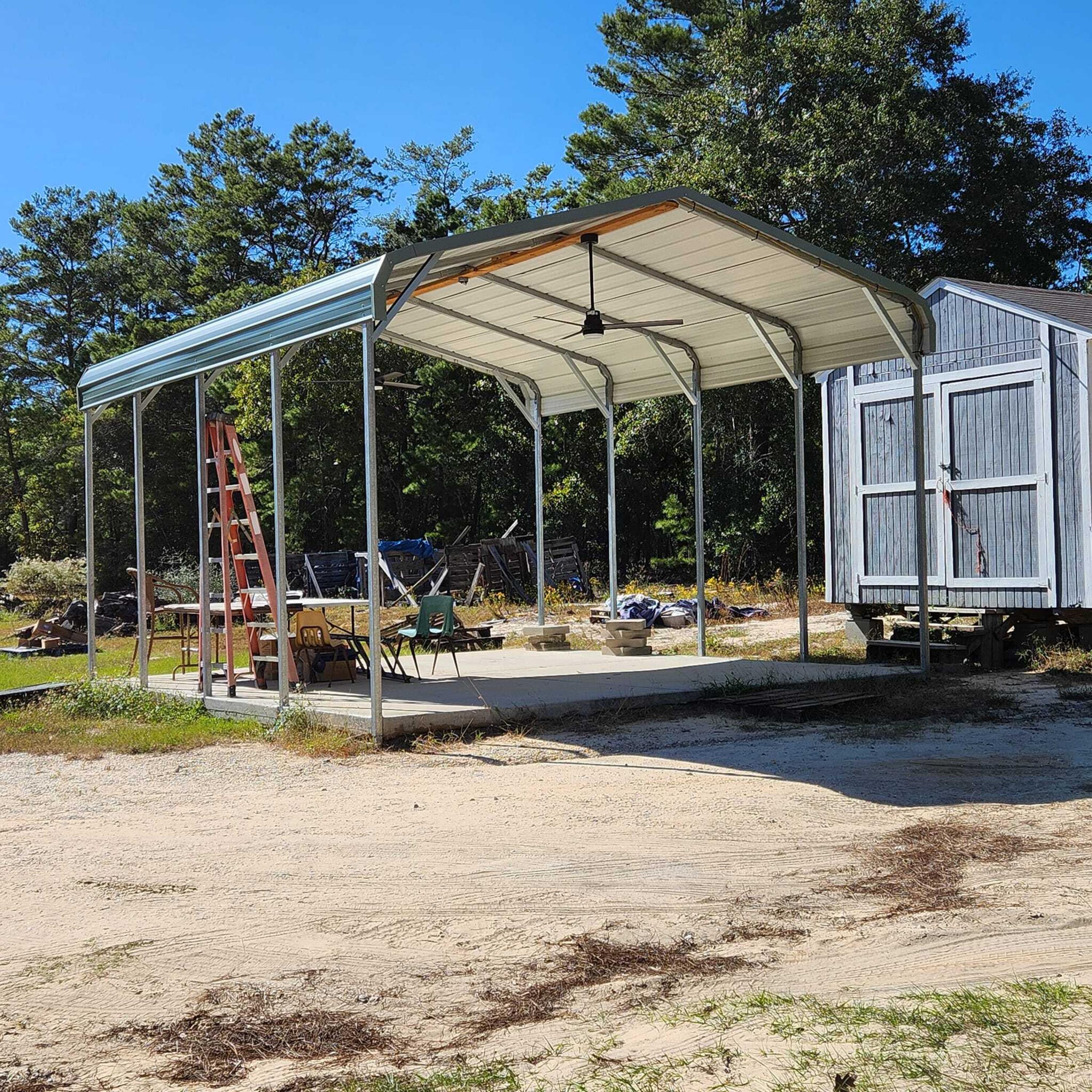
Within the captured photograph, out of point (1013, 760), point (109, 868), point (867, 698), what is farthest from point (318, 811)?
point (867, 698)

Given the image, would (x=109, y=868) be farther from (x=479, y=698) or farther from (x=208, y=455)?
(x=208, y=455)

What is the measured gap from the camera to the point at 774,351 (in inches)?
450

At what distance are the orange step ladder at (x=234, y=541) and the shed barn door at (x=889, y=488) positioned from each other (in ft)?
22.3

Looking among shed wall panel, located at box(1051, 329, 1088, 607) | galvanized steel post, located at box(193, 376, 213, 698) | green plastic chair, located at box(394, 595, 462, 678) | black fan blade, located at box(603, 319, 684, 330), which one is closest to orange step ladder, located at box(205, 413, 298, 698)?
galvanized steel post, located at box(193, 376, 213, 698)

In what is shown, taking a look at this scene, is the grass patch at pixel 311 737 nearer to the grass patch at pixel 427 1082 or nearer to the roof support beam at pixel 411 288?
the roof support beam at pixel 411 288

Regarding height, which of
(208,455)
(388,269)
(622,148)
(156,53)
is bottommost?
(208,455)

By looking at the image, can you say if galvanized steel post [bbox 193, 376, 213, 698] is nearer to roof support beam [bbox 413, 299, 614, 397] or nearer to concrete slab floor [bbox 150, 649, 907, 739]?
concrete slab floor [bbox 150, 649, 907, 739]

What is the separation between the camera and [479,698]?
892 cm

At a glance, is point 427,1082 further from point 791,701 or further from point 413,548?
point 413,548

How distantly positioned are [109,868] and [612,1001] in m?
2.55

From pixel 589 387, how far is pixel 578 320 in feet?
5.91

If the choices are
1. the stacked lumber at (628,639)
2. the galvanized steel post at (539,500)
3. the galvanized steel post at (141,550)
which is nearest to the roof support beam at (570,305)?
the galvanized steel post at (539,500)

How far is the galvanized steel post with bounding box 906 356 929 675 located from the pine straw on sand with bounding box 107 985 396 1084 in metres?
8.51

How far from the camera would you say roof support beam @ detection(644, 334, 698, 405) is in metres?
12.1
